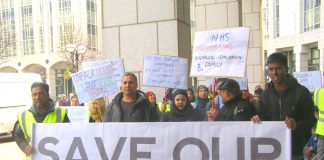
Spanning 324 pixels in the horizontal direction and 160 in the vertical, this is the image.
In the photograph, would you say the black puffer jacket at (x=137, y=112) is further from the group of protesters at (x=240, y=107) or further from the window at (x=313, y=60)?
the window at (x=313, y=60)

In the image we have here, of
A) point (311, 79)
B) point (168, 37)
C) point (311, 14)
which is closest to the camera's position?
point (168, 37)

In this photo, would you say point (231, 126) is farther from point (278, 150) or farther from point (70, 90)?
point (70, 90)

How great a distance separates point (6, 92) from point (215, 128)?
12890 millimetres

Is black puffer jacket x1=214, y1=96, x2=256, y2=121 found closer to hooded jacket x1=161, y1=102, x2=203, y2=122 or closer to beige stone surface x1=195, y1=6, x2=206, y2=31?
hooded jacket x1=161, y1=102, x2=203, y2=122

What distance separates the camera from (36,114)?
173 inches

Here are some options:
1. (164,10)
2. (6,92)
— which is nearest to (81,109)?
(164,10)

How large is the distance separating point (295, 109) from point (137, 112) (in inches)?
62.5

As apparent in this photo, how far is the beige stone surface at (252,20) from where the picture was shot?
53.6 ft

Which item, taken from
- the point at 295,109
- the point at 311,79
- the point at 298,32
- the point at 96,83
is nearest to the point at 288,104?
the point at 295,109

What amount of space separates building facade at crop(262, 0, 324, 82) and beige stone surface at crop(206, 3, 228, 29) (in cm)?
2075

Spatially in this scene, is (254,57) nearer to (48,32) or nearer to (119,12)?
(119,12)

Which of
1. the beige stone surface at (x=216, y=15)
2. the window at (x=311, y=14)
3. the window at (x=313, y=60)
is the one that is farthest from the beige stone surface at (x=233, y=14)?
the window at (x=313, y=60)

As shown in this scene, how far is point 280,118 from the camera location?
12.9 feet

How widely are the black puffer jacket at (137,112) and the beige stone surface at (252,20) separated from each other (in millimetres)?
12651
